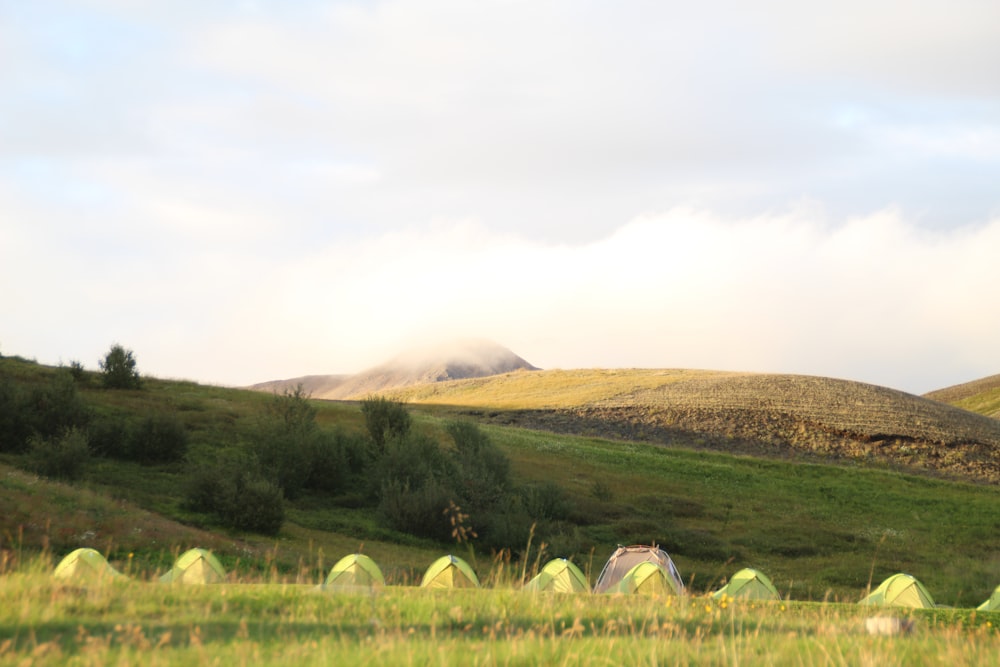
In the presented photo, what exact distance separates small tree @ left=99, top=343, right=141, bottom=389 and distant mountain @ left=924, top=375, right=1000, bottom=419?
121 m

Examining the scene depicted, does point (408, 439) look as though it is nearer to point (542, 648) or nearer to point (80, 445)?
point (80, 445)

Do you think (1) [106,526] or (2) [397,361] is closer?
(1) [106,526]

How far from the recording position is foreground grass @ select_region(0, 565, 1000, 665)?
18.4 feet

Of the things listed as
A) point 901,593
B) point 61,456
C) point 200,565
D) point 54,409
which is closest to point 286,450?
point 61,456

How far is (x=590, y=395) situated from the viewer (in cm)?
7400

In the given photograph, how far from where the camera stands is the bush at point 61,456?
25.4m

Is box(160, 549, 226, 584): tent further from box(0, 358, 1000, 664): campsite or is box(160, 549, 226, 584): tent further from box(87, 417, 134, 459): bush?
box(87, 417, 134, 459): bush

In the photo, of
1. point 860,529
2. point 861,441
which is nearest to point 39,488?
point 860,529

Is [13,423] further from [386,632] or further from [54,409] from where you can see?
[386,632]

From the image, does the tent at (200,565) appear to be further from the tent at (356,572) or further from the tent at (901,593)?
the tent at (901,593)

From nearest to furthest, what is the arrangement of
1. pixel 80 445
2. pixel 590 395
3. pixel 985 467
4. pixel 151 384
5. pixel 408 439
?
pixel 80 445 → pixel 408 439 → pixel 151 384 → pixel 985 467 → pixel 590 395

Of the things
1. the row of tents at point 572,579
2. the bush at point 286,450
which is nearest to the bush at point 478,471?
the bush at point 286,450

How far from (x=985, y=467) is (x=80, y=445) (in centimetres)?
5554

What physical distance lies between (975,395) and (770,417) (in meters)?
103
